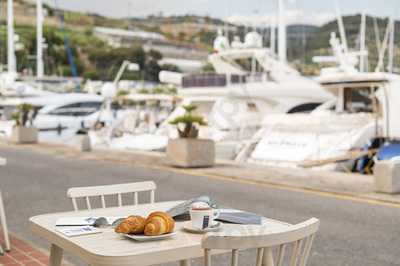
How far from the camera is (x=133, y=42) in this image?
12900 centimetres

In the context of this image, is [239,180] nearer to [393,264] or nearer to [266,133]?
[393,264]

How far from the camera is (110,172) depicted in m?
15.6

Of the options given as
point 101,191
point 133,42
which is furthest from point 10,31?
point 133,42

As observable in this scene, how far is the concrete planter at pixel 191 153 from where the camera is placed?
1611 cm

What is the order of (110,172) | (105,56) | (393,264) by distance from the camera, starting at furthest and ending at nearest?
1. (105,56)
2. (110,172)
3. (393,264)

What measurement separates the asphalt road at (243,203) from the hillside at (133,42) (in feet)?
54.1

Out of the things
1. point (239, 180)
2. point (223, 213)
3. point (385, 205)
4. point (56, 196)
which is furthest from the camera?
point (239, 180)

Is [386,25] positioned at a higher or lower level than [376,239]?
higher

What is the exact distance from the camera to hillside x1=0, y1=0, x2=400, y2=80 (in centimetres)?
3616

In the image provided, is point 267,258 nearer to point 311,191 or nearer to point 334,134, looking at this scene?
point 311,191

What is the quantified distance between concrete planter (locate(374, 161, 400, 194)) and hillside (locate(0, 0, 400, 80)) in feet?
55.5

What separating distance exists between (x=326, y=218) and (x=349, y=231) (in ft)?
3.05

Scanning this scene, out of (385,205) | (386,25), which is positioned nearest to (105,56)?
(386,25)

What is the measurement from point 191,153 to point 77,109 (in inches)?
931
